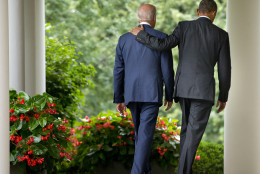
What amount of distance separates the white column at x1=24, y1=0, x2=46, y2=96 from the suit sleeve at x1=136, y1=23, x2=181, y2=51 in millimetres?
1750

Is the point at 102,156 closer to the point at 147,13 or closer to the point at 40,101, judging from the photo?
the point at 40,101

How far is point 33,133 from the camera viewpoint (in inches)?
175

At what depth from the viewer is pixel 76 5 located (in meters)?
14.5

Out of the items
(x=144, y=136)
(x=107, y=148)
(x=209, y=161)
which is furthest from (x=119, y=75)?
(x=209, y=161)

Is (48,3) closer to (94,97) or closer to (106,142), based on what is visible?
(94,97)

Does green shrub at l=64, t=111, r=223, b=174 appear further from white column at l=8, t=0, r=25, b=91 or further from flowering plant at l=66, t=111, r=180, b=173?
white column at l=8, t=0, r=25, b=91

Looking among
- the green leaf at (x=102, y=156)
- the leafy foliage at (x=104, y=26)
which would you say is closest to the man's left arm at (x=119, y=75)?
the green leaf at (x=102, y=156)

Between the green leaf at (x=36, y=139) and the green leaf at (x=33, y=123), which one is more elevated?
the green leaf at (x=33, y=123)

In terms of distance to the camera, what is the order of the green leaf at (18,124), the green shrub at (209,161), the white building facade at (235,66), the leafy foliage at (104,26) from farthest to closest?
1. the leafy foliage at (104,26)
2. the green shrub at (209,161)
3. the white building facade at (235,66)
4. the green leaf at (18,124)

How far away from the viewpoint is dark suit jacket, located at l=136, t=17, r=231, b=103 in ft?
14.3

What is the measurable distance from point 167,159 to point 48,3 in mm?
9138

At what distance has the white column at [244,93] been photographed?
461 centimetres

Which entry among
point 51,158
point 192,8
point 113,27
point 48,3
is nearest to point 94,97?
point 113,27

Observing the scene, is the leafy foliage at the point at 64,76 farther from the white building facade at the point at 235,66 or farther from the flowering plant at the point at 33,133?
the flowering plant at the point at 33,133
